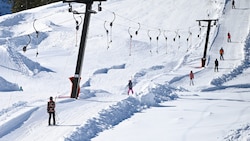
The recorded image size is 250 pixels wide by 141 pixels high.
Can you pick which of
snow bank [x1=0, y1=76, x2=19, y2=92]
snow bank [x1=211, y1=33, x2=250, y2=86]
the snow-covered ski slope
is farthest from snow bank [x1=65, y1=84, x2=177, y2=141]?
snow bank [x1=0, y1=76, x2=19, y2=92]

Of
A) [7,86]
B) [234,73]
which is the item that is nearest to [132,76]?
[234,73]

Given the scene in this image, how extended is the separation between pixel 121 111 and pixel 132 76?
14476 mm

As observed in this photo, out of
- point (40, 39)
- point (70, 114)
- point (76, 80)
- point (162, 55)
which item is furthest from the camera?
point (40, 39)

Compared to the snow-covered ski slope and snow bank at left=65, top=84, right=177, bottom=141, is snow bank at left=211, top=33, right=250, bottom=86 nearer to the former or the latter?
the snow-covered ski slope

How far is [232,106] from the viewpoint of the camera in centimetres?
2464

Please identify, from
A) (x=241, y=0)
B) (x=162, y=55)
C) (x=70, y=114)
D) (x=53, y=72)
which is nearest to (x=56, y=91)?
(x=53, y=72)

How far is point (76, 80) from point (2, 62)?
11944 millimetres

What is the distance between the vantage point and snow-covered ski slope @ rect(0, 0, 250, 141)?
62.0 feet

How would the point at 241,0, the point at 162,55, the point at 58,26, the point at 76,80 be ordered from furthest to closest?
the point at 241,0 < the point at 58,26 < the point at 162,55 < the point at 76,80

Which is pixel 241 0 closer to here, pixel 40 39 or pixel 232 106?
pixel 40 39

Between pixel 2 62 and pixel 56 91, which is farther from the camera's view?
pixel 2 62

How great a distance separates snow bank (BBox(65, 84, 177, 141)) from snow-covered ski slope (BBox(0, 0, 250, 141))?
0.06 meters

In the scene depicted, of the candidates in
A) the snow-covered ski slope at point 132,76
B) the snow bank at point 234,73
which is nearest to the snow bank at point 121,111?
the snow-covered ski slope at point 132,76

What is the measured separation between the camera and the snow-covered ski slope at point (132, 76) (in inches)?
744
